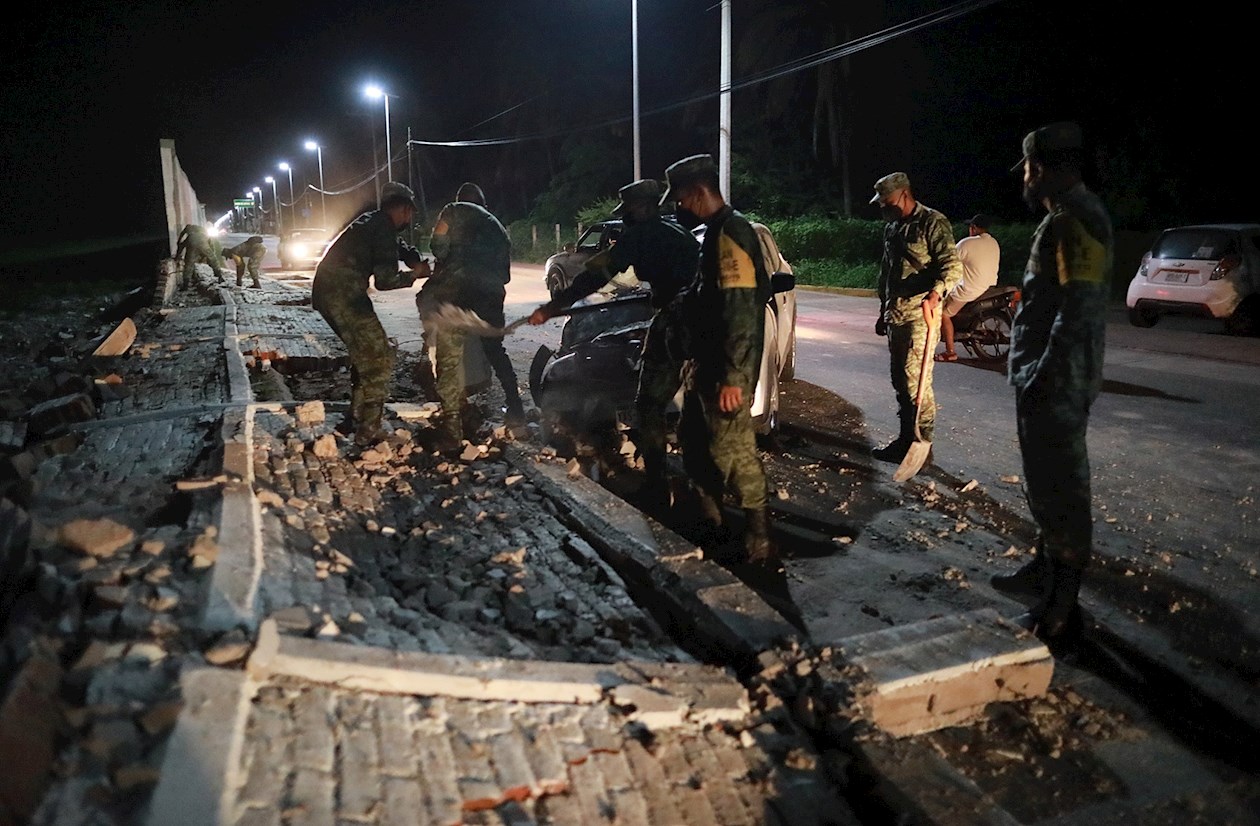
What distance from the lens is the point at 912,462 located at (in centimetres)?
586

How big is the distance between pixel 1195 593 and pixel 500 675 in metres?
3.35

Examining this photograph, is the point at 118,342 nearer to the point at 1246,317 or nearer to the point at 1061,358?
the point at 1061,358

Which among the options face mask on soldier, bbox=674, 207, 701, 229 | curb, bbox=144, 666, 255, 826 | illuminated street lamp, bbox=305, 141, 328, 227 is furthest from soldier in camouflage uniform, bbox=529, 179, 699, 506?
illuminated street lamp, bbox=305, 141, 328, 227

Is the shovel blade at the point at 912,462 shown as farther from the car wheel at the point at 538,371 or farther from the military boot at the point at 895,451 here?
the car wheel at the point at 538,371

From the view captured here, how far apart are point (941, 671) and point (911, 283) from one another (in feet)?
11.6

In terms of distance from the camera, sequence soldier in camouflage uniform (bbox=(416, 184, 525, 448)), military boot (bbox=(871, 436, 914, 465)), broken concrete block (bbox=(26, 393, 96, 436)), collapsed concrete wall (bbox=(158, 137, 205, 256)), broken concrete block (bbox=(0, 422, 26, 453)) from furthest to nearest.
Result: collapsed concrete wall (bbox=(158, 137, 205, 256)) < broken concrete block (bbox=(26, 393, 96, 436)) < military boot (bbox=(871, 436, 914, 465)) < soldier in camouflage uniform (bbox=(416, 184, 525, 448)) < broken concrete block (bbox=(0, 422, 26, 453))

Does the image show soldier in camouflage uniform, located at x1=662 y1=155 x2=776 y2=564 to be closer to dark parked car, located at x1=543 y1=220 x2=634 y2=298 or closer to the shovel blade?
the shovel blade

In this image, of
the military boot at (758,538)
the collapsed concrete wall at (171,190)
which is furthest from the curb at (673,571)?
the collapsed concrete wall at (171,190)

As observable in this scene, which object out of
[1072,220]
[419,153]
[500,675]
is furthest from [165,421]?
[419,153]

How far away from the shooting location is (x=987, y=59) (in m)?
28.9

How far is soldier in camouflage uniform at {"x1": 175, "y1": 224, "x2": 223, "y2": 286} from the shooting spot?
64.1ft

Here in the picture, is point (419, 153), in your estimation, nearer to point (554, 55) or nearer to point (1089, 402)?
point (554, 55)

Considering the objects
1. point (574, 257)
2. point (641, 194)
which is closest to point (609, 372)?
point (641, 194)

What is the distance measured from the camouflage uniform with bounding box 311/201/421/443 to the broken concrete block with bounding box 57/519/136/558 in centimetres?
256
